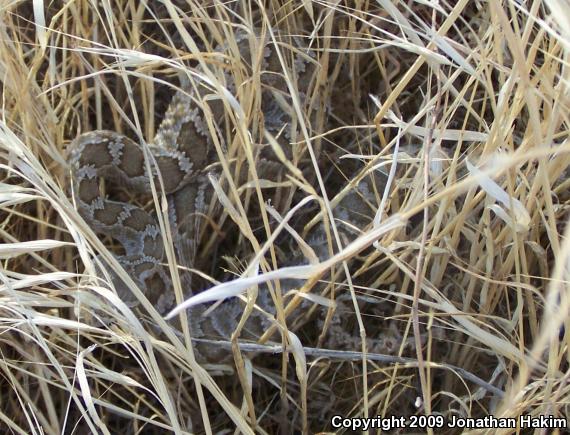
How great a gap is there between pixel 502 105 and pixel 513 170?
14cm

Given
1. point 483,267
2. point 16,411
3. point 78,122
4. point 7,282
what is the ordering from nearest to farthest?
point 7,282, point 483,267, point 16,411, point 78,122

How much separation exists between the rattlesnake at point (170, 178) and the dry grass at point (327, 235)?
0.26 ft

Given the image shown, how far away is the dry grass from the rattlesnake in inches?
3.1

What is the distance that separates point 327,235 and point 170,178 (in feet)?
3.85

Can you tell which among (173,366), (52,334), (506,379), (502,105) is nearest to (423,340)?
(506,379)

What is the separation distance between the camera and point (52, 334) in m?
1.97

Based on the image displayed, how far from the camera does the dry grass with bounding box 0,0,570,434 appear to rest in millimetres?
1501

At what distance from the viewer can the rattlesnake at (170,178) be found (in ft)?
8.38

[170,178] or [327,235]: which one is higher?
[327,235]

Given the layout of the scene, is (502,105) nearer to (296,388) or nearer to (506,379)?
(506,379)

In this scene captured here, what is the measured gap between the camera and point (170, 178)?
2.66 metres

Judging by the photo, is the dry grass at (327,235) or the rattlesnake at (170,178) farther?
the rattlesnake at (170,178)

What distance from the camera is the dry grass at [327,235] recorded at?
4.92 ft

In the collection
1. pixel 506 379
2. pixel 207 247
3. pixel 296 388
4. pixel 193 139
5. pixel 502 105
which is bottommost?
pixel 296 388
